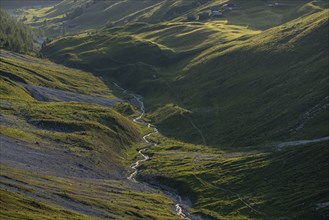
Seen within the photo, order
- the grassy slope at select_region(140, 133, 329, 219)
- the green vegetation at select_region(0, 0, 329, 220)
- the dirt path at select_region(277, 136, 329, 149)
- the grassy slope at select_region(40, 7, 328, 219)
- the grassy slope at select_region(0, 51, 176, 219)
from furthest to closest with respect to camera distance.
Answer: the dirt path at select_region(277, 136, 329, 149) < the grassy slope at select_region(40, 7, 328, 219) < the grassy slope at select_region(140, 133, 329, 219) < the green vegetation at select_region(0, 0, 329, 220) < the grassy slope at select_region(0, 51, 176, 219)

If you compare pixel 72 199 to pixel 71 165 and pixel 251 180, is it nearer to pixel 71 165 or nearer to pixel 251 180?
Answer: pixel 71 165

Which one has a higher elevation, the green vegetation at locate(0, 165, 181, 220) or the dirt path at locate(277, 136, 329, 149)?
the green vegetation at locate(0, 165, 181, 220)

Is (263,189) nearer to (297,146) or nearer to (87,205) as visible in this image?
(297,146)

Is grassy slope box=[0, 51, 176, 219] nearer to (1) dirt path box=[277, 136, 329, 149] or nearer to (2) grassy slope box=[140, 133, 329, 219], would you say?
(2) grassy slope box=[140, 133, 329, 219]

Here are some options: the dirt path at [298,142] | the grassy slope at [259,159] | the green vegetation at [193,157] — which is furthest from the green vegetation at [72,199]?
the dirt path at [298,142]

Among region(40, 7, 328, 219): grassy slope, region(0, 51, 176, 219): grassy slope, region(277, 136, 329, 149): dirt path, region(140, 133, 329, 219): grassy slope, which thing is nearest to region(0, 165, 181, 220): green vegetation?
region(0, 51, 176, 219): grassy slope

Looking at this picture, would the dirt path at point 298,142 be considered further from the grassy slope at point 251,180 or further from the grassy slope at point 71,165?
the grassy slope at point 71,165

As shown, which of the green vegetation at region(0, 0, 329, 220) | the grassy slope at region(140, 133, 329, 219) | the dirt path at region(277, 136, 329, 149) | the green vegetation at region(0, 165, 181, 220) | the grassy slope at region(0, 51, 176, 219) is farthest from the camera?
the dirt path at region(277, 136, 329, 149)

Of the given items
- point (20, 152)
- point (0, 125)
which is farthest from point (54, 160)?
point (0, 125)

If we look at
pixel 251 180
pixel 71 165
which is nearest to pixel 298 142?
pixel 251 180
